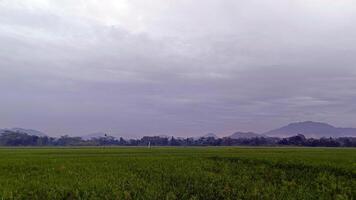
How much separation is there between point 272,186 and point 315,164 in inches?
301

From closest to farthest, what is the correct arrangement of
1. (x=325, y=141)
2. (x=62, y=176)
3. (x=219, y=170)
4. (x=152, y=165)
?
(x=62, y=176) → (x=219, y=170) → (x=152, y=165) → (x=325, y=141)

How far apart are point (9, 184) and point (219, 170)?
15216mm

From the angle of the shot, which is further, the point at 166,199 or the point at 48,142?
the point at 48,142

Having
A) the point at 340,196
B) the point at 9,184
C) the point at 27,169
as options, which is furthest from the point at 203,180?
the point at 27,169

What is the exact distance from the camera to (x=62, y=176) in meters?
29.7

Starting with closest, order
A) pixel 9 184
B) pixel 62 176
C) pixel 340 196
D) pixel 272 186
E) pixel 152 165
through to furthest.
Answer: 1. pixel 340 196
2. pixel 272 186
3. pixel 9 184
4. pixel 62 176
5. pixel 152 165

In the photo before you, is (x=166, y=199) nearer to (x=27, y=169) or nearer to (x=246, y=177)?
(x=246, y=177)

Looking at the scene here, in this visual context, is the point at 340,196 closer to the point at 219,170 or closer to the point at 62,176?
the point at 219,170

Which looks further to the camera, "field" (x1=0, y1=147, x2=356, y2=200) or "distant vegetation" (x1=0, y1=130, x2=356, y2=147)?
"distant vegetation" (x1=0, y1=130, x2=356, y2=147)

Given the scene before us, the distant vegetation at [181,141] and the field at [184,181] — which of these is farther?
the distant vegetation at [181,141]

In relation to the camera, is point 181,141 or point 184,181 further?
point 181,141

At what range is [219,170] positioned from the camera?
106ft

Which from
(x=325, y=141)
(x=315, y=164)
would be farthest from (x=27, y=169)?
(x=325, y=141)

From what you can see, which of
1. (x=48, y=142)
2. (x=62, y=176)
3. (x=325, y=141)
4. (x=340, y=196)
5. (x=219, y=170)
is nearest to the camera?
(x=340, y=196)
